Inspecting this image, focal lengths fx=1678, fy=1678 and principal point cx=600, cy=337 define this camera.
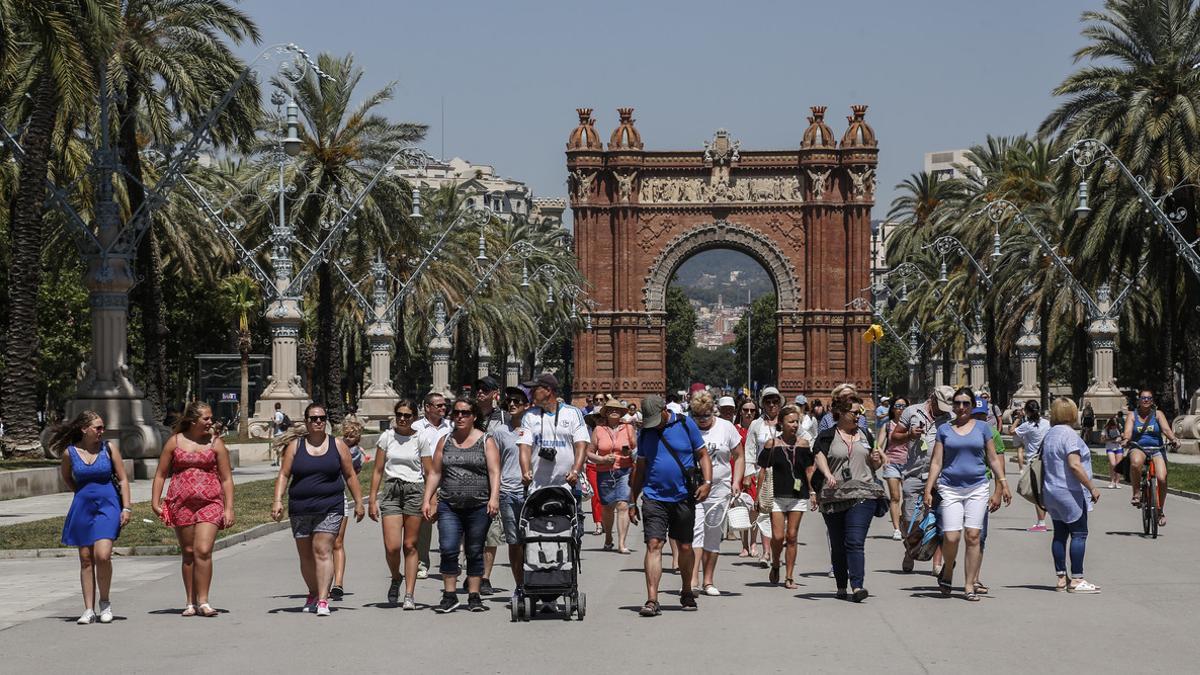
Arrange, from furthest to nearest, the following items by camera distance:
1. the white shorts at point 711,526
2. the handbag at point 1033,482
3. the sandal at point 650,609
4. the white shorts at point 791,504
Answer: the handbag at point 1033,482 < the white shorts at point 791,504 < the white shorts at point 711,526 < the sandal at point 650,609

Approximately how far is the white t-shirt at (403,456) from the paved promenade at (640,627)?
999mm

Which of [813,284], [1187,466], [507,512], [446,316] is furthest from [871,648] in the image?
[813,284]

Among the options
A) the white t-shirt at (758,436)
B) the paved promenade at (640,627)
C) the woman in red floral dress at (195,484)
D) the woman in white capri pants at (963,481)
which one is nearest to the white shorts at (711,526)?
the paved promenade at (640,627)

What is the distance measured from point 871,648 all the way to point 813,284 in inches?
2780

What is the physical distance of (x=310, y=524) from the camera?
1199cm

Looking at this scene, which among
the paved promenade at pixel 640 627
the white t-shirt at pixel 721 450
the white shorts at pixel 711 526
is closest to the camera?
the paved promenade at pixel 640 627

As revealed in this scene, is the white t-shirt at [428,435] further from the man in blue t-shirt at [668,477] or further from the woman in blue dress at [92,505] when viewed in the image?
the woman in blue dress at [92,505]

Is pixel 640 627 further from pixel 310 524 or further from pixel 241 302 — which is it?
pixel 241 302

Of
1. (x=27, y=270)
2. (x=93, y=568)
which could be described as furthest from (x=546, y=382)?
(x=27, y=270)

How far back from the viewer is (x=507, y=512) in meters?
12.7

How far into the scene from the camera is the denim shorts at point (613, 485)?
59.2ft

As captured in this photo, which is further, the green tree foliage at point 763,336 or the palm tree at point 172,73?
the green tree foliage at point 763,336

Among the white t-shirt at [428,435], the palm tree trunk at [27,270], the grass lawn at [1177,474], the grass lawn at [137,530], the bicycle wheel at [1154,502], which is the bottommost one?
the grass lawn at [1177,474]

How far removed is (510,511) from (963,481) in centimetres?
348
